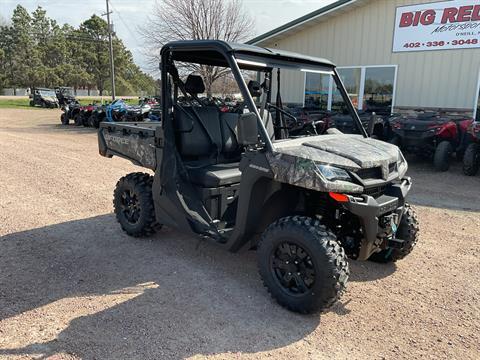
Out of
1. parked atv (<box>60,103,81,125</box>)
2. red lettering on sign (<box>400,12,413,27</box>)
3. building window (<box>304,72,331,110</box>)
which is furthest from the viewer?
parked atv (<box>60,103,81,125</box>)

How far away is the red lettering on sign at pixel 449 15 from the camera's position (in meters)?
10.7

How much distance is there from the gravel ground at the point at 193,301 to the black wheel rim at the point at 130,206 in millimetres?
244

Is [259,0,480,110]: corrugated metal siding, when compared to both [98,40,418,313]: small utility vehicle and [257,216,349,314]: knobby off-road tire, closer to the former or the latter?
[98,40,418,313]: small utility vehicle

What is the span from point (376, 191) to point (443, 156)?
6.56 m

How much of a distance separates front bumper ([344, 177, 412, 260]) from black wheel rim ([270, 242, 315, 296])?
46 cm

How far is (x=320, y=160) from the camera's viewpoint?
2953 mm

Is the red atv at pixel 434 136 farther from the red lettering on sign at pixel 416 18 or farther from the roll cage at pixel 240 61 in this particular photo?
the roll cage at pixel 240 61

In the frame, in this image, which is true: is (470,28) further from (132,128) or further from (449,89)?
(132,128)

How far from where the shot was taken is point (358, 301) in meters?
3.37

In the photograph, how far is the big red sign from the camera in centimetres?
1046

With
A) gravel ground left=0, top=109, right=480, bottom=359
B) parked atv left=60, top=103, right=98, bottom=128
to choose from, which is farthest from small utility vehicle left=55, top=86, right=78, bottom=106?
gravel ground left=0, top=109, right=480, bottom=359

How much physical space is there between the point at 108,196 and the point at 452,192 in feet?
18.9

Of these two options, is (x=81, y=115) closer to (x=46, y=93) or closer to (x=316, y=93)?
(x=316, y=93)

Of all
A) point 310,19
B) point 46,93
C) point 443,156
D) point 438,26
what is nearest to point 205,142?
point 443,156
